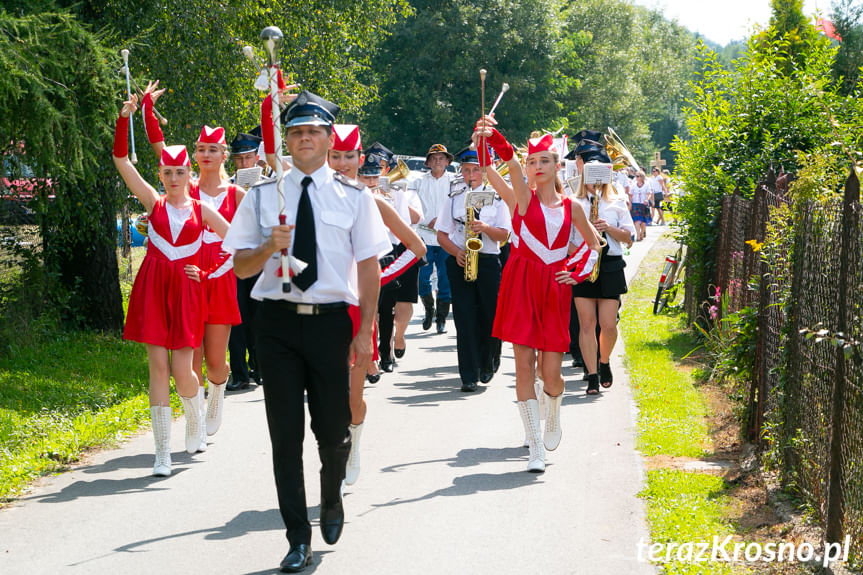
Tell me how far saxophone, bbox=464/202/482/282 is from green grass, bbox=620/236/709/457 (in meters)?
1.88

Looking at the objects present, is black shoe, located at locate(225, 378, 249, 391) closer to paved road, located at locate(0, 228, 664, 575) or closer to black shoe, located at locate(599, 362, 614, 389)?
paved road, located at locate(0, 228, 664, 575)

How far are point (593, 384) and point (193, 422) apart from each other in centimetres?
401

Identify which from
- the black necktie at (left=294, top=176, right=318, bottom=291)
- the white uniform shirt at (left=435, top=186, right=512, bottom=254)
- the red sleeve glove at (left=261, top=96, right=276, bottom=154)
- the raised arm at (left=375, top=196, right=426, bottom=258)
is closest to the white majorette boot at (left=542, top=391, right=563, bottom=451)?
the raised arm at (left=375, top=196, right=426, bottom=258)

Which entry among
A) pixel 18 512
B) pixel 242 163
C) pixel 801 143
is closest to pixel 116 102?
pixel 242 163

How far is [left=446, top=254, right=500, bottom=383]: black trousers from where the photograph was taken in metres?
11.0

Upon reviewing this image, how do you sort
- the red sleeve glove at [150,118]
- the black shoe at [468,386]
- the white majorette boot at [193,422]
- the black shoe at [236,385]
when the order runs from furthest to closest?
the black shoe at [236,385]
the black shoe at [468,386]
the red sleeve glove at [150,118]
the white majorette boot at [193,422]

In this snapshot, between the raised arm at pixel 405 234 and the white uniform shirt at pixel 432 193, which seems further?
the white uniform shirt at pixel 432 193

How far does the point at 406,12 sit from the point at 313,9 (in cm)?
564

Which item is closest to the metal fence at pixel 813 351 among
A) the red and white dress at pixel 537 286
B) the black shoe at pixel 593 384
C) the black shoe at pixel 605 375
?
the red and white dress at pixel 537 286

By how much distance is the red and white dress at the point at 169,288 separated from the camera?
7781 mm

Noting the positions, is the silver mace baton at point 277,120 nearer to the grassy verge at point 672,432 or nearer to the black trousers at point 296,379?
the black trousers at point 296,379

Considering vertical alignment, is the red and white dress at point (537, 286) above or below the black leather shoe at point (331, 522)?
above

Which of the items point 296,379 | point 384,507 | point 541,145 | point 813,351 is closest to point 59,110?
point 541,145

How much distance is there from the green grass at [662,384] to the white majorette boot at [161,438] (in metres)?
3.27
